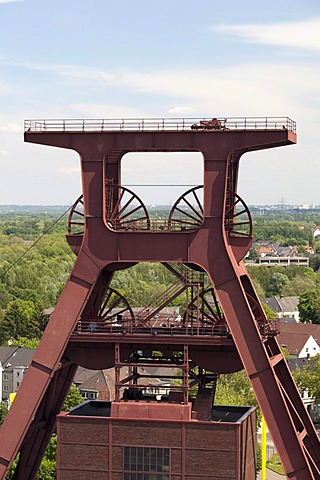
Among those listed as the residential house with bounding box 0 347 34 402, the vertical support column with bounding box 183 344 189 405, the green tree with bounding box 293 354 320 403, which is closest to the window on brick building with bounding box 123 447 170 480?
the vertical support column with bounding box 183 344 189 405

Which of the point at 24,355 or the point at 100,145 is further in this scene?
the point at 24,355

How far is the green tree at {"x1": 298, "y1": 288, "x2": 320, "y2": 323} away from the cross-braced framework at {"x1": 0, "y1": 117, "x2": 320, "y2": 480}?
116467 millimetres

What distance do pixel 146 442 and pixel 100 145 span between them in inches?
411

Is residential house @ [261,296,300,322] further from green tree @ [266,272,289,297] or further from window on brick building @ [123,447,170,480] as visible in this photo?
window on brick building @ [123,447,170,480]

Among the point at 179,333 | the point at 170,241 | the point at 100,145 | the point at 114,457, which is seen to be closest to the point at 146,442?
the point at 114,457

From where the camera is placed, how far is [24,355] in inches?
4390

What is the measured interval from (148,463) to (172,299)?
5.77m

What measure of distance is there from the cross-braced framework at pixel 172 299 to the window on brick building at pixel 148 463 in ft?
6.94

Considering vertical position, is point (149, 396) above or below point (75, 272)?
below

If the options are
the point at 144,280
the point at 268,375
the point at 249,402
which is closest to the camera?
the point at 268,375

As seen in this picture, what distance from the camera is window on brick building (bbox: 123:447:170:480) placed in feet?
129

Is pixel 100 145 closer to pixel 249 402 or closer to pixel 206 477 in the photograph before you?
pixel 206 477

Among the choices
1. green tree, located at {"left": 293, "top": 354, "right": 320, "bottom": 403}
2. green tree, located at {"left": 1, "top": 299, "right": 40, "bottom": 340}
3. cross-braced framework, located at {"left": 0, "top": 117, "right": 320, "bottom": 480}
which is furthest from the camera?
green tree, located at {"left": 1, "top": 299, "right": 40, "bottom": 340}

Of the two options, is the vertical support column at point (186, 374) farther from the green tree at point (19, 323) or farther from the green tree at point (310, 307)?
the green tree at point (310, 307)
